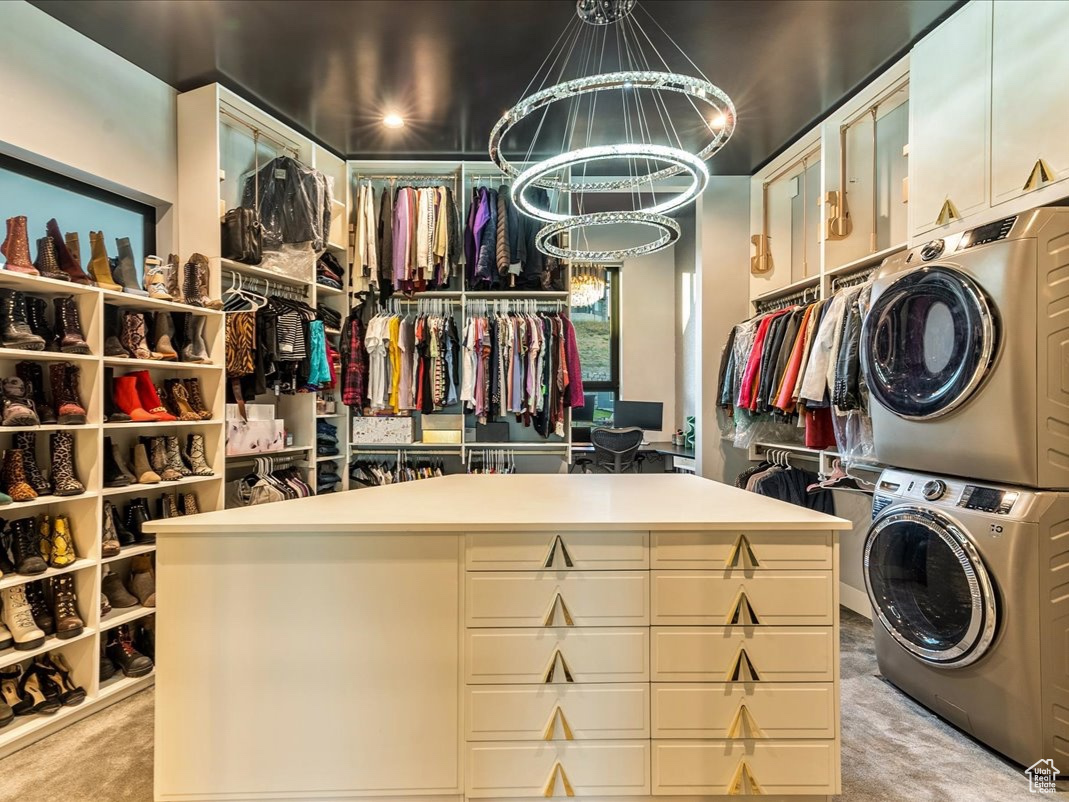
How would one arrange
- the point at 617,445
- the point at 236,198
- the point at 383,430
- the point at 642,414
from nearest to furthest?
1. the point at 236,198
2. the point at 383,430
3. the point at 617,445
4. the point at 642,414

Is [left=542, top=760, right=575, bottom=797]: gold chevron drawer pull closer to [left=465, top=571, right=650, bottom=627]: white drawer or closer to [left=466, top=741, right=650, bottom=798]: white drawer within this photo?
[left=466, top=741, right=650, bottom=798]: white drawer

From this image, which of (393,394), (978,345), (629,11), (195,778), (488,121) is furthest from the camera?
(393,394)

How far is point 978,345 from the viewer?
1780 millimetres

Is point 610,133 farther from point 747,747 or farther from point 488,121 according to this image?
point 747,747

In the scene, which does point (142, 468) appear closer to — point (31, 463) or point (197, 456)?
point (197, 456)

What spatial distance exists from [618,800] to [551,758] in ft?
0.76

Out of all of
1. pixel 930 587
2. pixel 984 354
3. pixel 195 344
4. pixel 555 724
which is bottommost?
pixel 555 724

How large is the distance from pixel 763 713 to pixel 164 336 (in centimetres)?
274

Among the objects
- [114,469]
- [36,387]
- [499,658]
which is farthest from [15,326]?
[499,658]

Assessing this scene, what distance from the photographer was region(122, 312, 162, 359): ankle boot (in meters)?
2.32

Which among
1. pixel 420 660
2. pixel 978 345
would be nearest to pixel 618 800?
pixel 420 660

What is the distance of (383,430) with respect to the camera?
12.5 ft

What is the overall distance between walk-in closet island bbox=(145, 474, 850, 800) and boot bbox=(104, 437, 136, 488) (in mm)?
1052

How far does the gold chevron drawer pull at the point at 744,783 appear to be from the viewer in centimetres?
149
